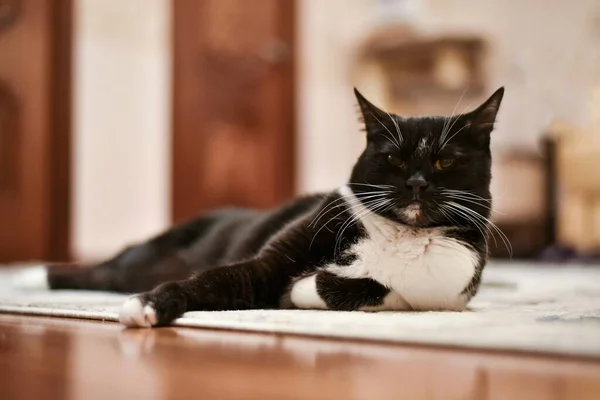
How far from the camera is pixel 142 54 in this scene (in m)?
3.68

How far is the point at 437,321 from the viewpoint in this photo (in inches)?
39.8

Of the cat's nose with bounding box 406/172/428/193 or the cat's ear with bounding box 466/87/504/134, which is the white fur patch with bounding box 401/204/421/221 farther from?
the cat's ear with bounding box 466/87/504/134

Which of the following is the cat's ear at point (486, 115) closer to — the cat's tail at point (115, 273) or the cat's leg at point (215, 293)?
the cat's leg at point (215, 293)

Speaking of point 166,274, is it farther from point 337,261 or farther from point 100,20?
point 100,20

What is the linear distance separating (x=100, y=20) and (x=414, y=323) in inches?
119

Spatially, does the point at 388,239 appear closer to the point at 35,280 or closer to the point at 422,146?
the point at 422,146

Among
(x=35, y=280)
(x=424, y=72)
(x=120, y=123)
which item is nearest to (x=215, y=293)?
(x=35, y=280)

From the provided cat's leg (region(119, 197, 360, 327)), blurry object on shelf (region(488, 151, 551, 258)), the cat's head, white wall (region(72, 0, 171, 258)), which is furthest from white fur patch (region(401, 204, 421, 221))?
blurry object on shelf (region(488, 151, 551, 258))

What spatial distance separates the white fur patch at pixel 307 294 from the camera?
3.91 ft

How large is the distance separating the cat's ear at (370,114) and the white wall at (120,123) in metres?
2.39

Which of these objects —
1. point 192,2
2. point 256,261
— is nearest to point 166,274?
point 256,261

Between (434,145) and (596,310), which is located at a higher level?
(434,145)

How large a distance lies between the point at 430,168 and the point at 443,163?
3 centimetres

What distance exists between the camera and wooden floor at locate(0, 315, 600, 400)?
65 centimetres
